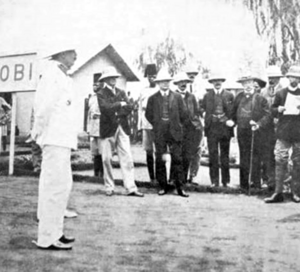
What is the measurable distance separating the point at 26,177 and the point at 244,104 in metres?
2.15

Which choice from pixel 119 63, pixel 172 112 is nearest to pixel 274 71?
pixel 172 112

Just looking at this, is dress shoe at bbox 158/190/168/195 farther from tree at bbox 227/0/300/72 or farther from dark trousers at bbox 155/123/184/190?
tree at bbox 227/0/300/72

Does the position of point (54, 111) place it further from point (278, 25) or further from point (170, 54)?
point (170, 54)

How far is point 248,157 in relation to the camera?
5.43m

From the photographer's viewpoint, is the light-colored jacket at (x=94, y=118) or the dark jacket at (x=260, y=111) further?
the light-colored jacket at (x=94, y=118)

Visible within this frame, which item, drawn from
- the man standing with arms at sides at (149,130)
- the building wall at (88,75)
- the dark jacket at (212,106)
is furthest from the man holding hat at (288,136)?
the building wall at (88,75)

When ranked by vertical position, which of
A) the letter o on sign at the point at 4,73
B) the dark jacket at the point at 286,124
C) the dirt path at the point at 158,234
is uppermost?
the letter o on sign at the point at 4,73

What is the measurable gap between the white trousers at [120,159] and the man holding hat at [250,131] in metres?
1.07

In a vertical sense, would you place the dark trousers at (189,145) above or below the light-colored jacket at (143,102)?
below

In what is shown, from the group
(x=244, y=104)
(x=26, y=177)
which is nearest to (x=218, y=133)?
(x=244, y=104)

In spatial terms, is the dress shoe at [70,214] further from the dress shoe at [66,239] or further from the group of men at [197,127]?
the group of men at [197,127]

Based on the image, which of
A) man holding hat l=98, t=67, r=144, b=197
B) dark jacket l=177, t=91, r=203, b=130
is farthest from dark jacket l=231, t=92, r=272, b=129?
man holding hat l=98, t=67, r=144, b=197

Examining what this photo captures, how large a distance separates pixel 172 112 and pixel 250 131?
0.77 m

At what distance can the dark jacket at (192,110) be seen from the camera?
18.8ft
